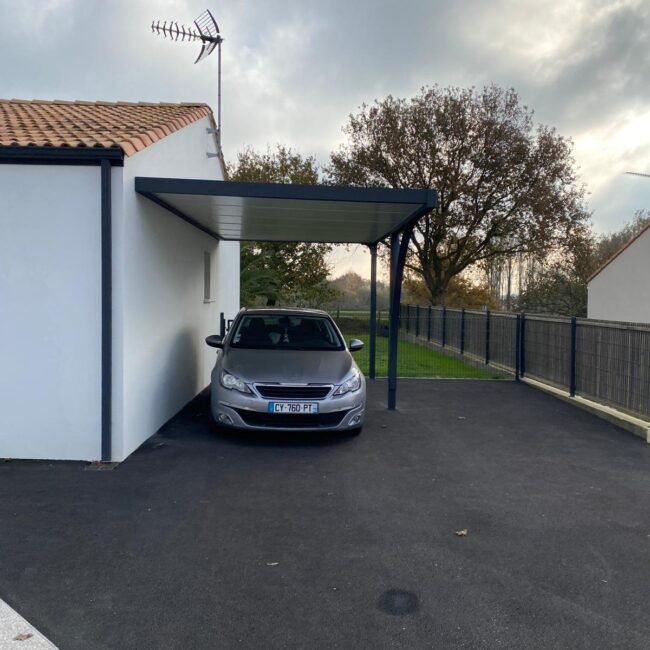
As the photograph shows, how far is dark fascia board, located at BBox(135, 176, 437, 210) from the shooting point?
6156mm

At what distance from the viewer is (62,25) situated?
39.0ft

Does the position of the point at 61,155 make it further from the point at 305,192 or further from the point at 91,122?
the point at 305,192

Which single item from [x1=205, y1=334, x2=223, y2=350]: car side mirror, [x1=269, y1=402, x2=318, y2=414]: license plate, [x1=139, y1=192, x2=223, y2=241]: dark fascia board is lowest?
[x1=269, y1=402, x2=318, y2=414]: license plate

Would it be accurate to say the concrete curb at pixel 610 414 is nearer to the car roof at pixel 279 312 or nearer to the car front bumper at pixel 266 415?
the car front bumper at pixel 266 415

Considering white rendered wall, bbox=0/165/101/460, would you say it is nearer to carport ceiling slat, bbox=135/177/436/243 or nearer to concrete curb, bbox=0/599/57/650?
carport ceiling slat, bbox=135/177/436/243

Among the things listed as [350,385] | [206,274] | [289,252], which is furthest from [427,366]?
[289,252]

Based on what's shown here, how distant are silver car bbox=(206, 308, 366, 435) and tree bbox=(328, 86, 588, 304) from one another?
20.5 m

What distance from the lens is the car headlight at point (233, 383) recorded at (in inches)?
249

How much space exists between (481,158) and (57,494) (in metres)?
25.0

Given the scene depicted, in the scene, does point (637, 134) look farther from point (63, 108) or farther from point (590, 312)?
point (590, 312)

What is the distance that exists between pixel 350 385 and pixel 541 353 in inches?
236

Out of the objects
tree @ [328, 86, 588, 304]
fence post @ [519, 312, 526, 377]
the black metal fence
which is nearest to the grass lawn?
the black metal fence

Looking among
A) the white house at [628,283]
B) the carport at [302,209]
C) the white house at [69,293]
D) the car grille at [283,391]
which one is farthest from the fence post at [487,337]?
the white house at [628,283]

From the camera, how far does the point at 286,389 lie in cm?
625
